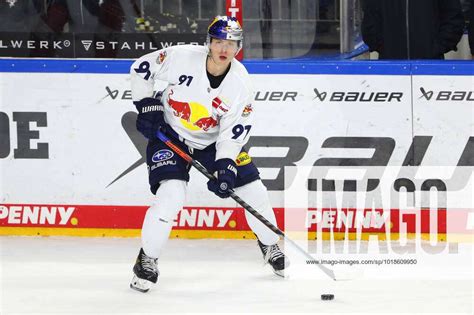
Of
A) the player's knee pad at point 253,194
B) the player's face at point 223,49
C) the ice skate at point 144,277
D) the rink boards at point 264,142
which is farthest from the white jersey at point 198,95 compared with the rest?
the rink boards at point 264,142

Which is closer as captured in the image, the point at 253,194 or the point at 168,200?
the point at 168,200

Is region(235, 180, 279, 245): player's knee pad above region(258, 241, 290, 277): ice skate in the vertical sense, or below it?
above

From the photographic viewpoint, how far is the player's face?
5180mm

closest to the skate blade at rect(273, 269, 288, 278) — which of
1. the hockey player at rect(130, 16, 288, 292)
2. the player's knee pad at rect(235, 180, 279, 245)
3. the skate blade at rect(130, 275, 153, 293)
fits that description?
the player's knee pad at rect(235, 180, 279, 245)

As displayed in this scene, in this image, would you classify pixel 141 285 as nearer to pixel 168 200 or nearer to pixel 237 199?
pixel 168 200

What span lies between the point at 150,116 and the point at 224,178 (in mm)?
430

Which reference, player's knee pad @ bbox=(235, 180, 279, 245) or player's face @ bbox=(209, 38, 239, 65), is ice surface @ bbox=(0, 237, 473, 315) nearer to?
player's knee pad @ bbox=(235, 180, 279, 245)

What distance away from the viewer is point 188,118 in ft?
17.7

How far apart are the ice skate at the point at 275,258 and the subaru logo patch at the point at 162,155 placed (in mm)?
684

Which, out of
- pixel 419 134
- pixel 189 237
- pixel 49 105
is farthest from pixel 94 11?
pixel 419 134

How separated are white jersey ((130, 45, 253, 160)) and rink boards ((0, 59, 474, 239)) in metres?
1.04

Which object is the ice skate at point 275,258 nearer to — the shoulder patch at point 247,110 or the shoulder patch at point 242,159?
the shoulder patch at point 242,159

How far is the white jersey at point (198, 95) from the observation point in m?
5.31

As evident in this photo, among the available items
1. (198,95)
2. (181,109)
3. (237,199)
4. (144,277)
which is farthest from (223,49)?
(144,277)
